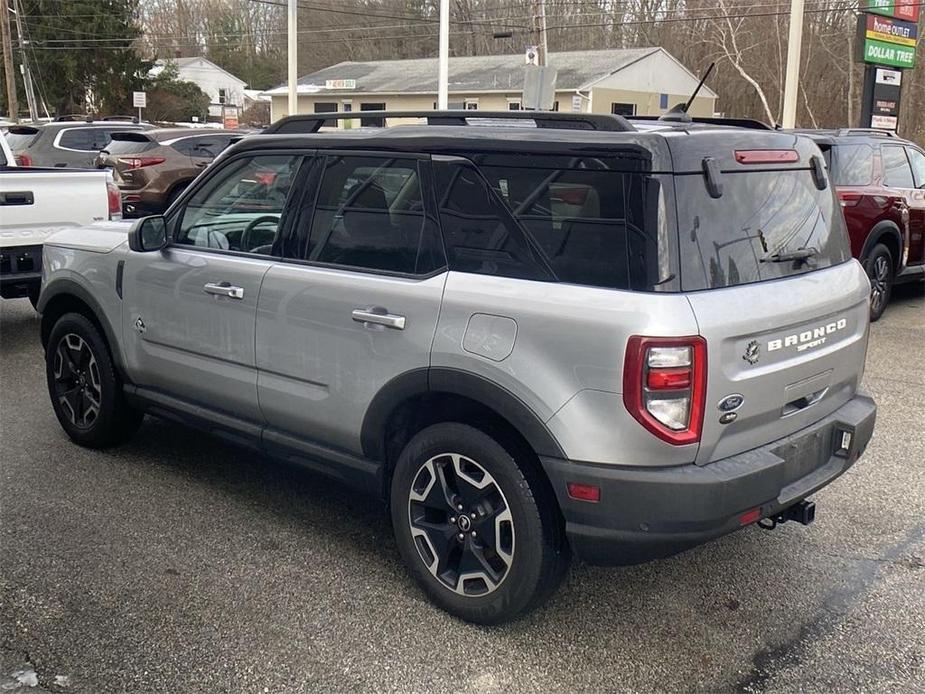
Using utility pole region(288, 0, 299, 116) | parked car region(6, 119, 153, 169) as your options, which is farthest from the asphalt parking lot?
utility pole region(288, 0, 299, 116)

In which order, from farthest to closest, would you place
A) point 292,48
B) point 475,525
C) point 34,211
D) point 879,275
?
point 292,48, point 879,275, point 34,211, point 475,525

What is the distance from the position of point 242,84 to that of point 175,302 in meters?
81.4

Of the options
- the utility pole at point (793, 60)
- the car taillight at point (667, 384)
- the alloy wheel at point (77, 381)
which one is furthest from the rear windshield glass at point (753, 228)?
the utility pole at point (793, 60)

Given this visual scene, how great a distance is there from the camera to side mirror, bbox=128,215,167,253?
4586 mm

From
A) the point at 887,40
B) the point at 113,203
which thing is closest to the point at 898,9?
the point at 887,40

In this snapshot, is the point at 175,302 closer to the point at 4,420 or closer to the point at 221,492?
the point at 221,492

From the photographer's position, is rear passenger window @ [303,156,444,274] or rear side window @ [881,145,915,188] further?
rear side window @ [881,145,915,188]

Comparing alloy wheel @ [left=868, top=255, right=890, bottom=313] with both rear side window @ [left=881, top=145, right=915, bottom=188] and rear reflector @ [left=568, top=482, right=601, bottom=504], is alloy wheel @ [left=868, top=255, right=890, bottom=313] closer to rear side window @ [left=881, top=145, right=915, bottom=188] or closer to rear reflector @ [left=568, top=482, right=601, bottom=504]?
rear side window @ [left=881, top=145, right=915, bottom=188]

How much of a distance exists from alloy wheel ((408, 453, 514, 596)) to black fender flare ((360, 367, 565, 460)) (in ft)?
0.83

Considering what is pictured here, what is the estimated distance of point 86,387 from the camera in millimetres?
5180

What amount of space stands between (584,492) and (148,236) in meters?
2.80

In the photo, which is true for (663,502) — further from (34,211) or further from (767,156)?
(34,211)

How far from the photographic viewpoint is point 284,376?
3938 millimetres

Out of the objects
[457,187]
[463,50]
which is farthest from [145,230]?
[463,50]
